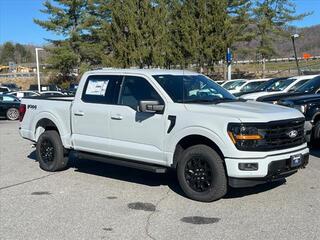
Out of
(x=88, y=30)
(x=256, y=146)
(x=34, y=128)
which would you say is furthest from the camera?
(x=88, y=30)

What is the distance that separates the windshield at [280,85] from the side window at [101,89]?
36.4ft

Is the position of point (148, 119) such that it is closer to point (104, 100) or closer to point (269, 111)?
point (104, 100)

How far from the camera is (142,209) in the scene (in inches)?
248

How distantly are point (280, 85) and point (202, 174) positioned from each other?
41.3 ft

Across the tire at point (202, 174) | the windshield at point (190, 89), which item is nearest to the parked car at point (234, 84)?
the windshield at point (190, 89)

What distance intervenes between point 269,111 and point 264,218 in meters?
1.53

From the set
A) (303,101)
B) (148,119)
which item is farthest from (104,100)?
(303,101)

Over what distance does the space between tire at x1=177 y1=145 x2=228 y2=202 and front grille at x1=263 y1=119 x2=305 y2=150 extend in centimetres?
70

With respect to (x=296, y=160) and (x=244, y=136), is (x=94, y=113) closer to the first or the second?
(x=244, y=136)

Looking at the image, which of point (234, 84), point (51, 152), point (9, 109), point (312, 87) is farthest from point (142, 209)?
point (234, 84)

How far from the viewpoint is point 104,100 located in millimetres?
7867

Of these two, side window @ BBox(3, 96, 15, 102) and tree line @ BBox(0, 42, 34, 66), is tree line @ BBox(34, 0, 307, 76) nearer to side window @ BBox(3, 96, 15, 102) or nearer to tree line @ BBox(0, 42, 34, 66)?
side window @ BBox(3, 96, 15, 102)

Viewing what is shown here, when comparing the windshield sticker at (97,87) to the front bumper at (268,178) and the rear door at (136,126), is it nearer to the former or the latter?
the rear door at (136,126)

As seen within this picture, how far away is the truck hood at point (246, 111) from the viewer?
6.28m
